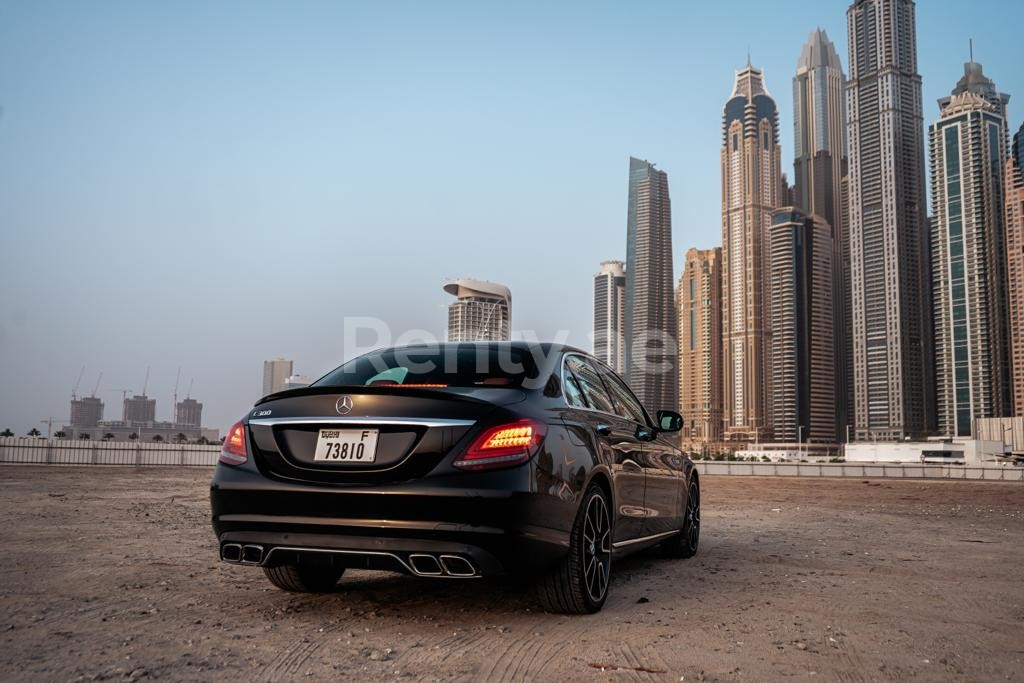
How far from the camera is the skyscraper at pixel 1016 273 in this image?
6521 inches

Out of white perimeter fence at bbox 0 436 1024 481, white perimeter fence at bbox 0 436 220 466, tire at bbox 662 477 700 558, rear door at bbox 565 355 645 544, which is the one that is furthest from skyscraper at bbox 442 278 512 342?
rear door at bbox 565 355 645 544

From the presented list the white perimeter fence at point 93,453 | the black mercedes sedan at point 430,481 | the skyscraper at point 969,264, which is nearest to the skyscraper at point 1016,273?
the skyscraper at point 969,264

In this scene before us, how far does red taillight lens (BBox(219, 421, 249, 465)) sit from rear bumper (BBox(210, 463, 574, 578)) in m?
0.25

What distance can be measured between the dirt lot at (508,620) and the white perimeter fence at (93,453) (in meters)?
34.5

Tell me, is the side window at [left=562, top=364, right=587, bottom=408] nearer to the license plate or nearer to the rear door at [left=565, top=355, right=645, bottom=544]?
the rear door at [left=565, top=355, right=645, bottom=544]

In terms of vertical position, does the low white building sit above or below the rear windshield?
below

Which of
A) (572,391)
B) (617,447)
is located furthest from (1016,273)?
(572,391)

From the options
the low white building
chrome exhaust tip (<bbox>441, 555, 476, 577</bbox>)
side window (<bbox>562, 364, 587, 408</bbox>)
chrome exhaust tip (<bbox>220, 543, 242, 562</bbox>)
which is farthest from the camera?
the low white building

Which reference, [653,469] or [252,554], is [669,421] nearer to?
[653,469]

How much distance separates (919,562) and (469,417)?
15.9ft

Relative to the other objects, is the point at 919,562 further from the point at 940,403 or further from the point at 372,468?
the point at 940,403

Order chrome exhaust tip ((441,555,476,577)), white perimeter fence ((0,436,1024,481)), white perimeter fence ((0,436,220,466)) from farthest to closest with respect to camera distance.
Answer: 1. white perimeter fence ((0,436,1024,481))
2. white perimeter fence ((0,436,220,466))
3. chrome exhaust tip ((441,555,476,577))

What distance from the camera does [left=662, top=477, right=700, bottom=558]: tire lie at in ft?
22.6

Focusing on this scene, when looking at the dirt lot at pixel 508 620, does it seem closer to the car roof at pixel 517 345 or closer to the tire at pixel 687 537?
the tire at pixel 687 537
